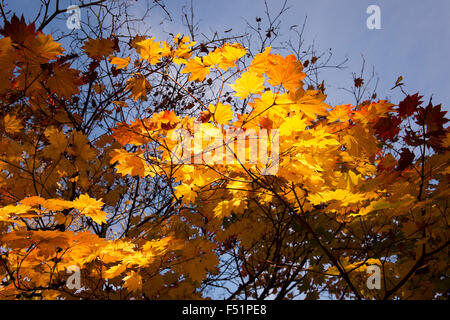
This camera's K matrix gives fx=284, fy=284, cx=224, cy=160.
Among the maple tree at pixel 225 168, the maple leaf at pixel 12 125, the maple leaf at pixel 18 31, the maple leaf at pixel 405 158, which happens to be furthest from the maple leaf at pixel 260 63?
the maple leaf at pixel 12 125

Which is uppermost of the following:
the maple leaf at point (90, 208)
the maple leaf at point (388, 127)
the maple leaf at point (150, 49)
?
the maple leaf at point (150, 49)

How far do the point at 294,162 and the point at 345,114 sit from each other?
0.52 metres

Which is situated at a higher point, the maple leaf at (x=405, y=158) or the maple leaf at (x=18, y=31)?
the maple leaf at (x=18, y=31)

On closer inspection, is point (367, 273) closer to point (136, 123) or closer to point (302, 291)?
point (302, 291)

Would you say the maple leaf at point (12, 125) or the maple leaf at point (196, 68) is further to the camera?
the maple leaf at point (12, 125)

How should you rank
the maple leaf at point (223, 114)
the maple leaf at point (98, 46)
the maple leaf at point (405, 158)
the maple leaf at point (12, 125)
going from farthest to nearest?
the maple leaf at point (12, 125), the maple leaf at point (98, 46), the maple leaf at point (223, 114), the maple leaf at point (405, 158)

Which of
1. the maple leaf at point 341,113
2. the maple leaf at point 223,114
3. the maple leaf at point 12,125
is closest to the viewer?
the maple leaf at point 223,114

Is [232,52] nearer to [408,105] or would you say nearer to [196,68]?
[196,68]

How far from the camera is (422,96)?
1.52m

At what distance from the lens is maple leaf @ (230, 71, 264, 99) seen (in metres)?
1.58

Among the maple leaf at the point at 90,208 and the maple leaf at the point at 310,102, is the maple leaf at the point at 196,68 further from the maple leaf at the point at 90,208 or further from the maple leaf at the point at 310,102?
the maple leaf at the point at 90,208

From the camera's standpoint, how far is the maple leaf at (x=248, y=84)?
5.20 ft

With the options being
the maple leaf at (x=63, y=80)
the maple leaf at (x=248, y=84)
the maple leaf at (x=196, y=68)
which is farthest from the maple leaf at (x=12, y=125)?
the maple leaf at (x=248, y=84)

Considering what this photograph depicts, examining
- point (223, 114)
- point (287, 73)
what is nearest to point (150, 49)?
point (223, 114)
